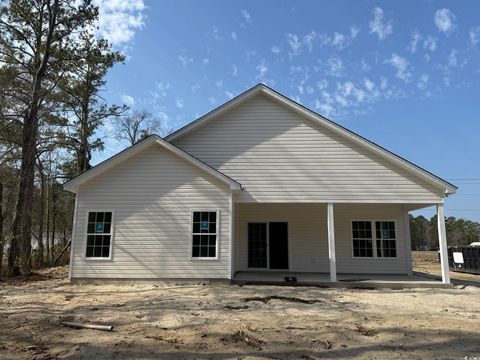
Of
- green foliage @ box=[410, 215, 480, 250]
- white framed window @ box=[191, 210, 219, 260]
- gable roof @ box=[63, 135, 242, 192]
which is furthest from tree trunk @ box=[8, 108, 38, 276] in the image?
green foliage @ box=[410, 215, 480, 250]

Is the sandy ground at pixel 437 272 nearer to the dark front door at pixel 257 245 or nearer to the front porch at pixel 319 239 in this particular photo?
the front porch at pixel 319 239

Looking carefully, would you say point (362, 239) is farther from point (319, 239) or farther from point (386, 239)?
point (319, 239)

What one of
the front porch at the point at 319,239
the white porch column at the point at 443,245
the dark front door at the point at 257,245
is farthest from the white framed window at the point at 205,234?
the white porch column at the point at 443,245

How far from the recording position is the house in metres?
11.5

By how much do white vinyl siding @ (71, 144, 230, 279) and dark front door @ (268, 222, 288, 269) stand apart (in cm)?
358

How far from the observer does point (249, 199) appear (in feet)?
40.8

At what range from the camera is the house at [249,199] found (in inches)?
453

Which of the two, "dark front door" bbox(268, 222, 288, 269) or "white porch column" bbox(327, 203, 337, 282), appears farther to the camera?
"dark front door" bbox(268, 222, 288, 269)

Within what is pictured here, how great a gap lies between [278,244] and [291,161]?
3759 mm

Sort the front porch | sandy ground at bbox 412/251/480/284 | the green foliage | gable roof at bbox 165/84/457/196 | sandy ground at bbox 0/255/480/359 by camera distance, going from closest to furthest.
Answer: sandy ground at bbox 0/255/480/359, gable roof at bbox 165/84/457/196, the front porch, sandy ground at bbox 412/251/480/284, the green foliage

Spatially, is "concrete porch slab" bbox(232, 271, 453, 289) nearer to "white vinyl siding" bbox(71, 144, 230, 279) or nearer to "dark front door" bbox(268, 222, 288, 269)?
"white vinyl siding" bbox(71, 144, 230, 279)

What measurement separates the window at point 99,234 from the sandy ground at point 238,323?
133 cm

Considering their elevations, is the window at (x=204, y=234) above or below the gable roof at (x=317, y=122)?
below

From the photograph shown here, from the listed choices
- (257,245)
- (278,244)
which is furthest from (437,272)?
(257,245)
